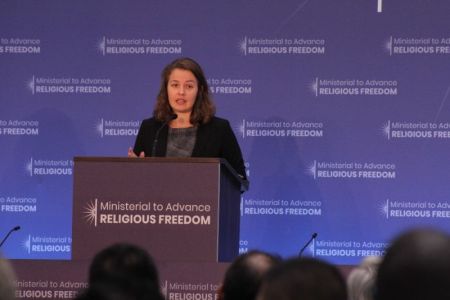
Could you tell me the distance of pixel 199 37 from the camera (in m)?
8.54

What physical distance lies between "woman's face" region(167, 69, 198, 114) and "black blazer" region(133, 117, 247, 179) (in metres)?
0.17

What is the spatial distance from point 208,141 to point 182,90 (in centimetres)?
42

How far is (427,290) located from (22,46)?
7554 millimetres

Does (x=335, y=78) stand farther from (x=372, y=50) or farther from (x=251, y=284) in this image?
(x=251, y=284)

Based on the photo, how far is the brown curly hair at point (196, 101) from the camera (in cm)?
621

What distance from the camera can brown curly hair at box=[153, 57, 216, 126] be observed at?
621cm

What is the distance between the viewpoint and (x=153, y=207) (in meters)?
5.06

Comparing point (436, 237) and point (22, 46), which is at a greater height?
point (22, 46)

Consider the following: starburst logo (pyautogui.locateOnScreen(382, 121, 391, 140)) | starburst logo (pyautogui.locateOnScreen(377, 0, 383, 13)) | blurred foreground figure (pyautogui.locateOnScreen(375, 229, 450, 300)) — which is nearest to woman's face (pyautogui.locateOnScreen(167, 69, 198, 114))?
starburst logo (pyautogui.locateOnScreen(382, 121, 391, 140))

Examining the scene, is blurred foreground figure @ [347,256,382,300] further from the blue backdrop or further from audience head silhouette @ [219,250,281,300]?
the blue backdrop

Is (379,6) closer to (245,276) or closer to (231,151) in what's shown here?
(231,151)

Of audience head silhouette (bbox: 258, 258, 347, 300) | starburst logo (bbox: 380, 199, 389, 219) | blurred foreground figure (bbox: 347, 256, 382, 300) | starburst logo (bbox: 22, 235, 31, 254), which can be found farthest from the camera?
starburst logo (bbox: 22, 235, 31, 254)

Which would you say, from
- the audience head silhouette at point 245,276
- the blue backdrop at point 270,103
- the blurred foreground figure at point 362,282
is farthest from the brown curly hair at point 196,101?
the audience head silhouette at point 245,276

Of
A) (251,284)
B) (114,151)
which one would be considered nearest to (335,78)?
(114,151)
